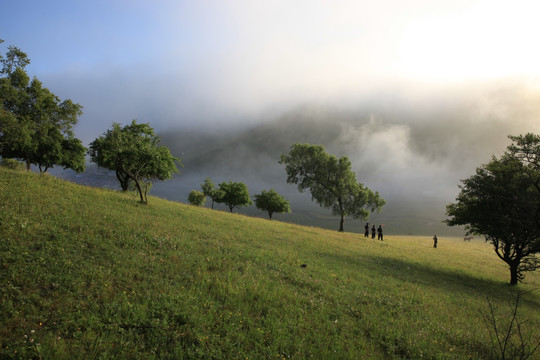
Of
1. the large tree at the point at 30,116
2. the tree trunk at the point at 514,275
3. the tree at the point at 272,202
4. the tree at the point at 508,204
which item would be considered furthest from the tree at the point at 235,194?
the tree trunk at the point at 514,275

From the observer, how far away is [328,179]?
54.2 meters

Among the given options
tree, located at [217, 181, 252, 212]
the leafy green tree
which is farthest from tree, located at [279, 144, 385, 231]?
the leafy green tree

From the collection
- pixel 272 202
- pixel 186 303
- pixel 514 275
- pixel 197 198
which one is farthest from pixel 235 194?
pixel 186 303

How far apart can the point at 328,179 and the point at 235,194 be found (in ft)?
122

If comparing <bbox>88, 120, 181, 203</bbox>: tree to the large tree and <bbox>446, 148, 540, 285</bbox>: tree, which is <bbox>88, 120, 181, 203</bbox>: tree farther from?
<bbox>446, 148, 540, 285</bbox>: tree

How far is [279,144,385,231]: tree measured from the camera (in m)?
53.3

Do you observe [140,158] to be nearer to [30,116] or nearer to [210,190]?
[30,116]

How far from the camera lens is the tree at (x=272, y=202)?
8512 cm

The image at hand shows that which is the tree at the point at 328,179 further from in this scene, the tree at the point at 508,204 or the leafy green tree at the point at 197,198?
the leafy green tree at the point at 197,198

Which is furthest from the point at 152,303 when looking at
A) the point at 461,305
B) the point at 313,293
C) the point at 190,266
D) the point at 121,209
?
the point at 461,305

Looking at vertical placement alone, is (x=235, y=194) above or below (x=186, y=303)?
above

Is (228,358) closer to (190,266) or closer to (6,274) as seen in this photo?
(190,266)

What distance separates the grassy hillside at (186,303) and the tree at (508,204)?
9.08m

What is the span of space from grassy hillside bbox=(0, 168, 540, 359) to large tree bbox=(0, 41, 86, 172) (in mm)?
20976
